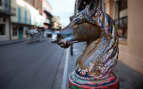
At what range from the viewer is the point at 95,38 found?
92 centimetres

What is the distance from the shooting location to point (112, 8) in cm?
691

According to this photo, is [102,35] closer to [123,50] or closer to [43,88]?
[43,88]

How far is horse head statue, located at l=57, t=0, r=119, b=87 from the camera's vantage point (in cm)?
88

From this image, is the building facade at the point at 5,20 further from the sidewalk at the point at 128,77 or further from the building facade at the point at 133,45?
the sidewalk at the point at 128,77

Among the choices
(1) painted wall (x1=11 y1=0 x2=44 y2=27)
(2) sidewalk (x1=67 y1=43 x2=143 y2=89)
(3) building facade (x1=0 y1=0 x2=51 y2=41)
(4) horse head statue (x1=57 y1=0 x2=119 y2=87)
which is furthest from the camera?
(1) painted wall (x1=11 y1=0 x2=44 y2=27)

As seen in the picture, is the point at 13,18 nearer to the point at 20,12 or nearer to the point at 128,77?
the point at 20,12

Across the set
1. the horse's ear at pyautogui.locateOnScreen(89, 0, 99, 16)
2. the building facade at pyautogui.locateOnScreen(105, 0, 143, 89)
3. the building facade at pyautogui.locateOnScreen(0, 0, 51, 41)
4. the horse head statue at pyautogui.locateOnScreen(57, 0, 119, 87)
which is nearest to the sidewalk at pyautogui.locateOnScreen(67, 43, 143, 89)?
the building facade at pyautogui.locateOnScreen(105, 0, 143, 89)

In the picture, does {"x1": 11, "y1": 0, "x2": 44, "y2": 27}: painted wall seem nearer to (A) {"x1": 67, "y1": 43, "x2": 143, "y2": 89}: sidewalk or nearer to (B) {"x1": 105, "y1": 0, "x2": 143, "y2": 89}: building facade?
(B) {"x1": 105, "y1": 0, "x2": 143, "y2": 89}: building facade

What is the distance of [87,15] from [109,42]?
0.24 m

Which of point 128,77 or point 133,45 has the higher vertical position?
point 133,45

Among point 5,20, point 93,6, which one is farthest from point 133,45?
point 5,20

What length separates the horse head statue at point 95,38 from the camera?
2.89ft

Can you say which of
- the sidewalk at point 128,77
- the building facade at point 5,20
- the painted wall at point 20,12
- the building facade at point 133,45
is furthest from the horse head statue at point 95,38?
the painted wall at point 20,12

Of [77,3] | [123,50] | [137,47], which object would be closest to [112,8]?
[123,50]
